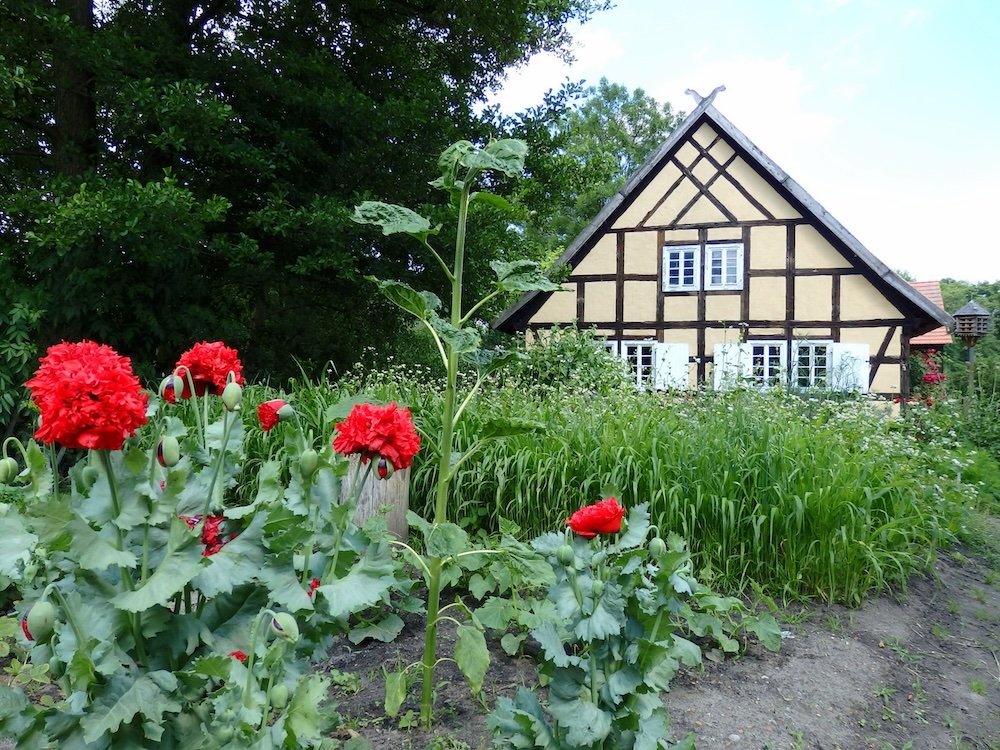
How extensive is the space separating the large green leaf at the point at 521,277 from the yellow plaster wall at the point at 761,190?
9539 millimetres

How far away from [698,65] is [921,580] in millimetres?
10971

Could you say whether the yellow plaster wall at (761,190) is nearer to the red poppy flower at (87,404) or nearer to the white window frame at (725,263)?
the white window frame at (725,263)

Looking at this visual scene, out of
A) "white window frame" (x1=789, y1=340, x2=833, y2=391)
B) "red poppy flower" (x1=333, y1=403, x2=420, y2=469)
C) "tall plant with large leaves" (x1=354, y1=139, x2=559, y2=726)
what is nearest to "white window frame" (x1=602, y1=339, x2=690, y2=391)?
"white window frame" (x1=789, y1=340, x2=833, y2=391)

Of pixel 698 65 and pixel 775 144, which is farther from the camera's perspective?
pixel 698 65

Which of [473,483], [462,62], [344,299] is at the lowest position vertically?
[473,483]

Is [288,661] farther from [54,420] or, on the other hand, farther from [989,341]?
[989,341]

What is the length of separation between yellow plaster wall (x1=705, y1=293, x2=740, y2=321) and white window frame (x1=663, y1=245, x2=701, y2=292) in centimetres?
34

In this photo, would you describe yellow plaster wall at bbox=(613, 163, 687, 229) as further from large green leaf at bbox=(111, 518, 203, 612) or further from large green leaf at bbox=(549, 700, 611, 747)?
large green leaf at bbox=(111, 518, 203, 612)

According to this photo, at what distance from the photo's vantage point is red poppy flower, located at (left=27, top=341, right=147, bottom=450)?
1139 millimetres

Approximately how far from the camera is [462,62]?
8.02m

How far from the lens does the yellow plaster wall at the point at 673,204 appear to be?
1095 centimetres

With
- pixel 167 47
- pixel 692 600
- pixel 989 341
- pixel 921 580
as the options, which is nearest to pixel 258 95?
pixel 167 47

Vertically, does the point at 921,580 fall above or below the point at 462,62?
below

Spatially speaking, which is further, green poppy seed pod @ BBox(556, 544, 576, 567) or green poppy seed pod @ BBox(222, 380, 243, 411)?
green poppy seed pod @ BBox(556, 544, 576, 567)
